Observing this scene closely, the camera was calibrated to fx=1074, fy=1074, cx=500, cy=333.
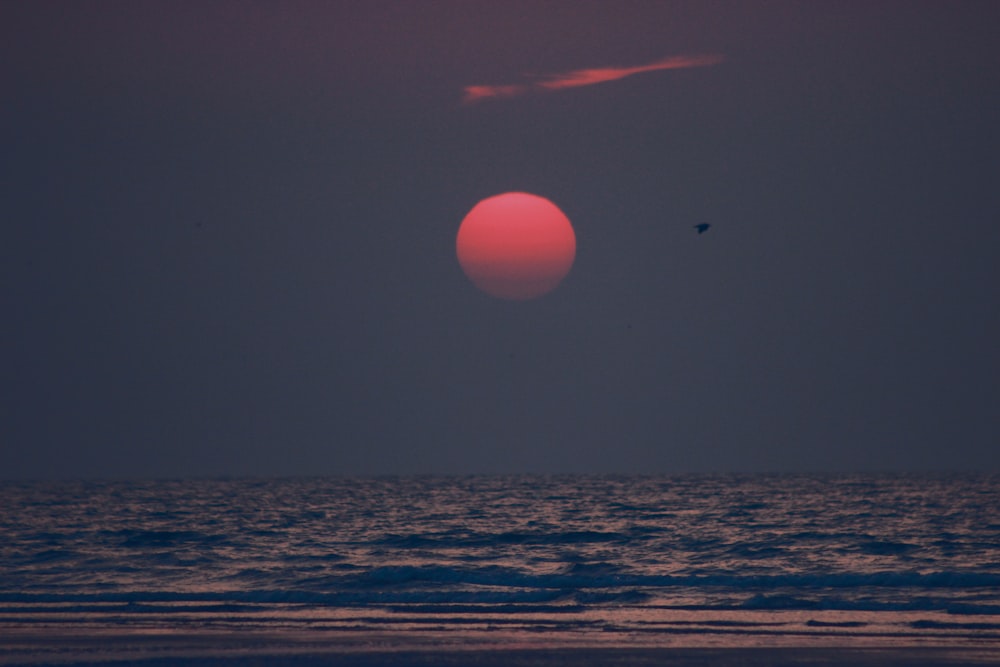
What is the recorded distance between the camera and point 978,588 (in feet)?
96.8

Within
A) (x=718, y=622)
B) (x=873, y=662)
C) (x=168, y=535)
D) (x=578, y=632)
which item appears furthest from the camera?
(x=168, y=535)

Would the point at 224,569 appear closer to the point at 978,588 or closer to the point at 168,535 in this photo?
the point at 168,535

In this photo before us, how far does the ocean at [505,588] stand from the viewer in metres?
20.3

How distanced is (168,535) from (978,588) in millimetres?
33306

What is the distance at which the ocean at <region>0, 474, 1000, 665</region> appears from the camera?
2030 cm

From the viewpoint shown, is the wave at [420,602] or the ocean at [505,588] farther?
the wave at [420,602]

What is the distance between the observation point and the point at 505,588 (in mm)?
30516

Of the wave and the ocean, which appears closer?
the ocean

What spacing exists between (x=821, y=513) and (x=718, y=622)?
132ft

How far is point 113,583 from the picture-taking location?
106 ft

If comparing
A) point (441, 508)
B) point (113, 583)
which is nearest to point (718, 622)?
point (113, 583)

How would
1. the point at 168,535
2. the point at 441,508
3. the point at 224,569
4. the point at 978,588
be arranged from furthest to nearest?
1. the point at 441,508
2. the point at 168,535
3. the point at 224,569
4. the point at 978,588

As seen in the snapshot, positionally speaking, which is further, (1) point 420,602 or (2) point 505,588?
(2) point 505,588

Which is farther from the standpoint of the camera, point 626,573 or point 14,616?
point 626,573
